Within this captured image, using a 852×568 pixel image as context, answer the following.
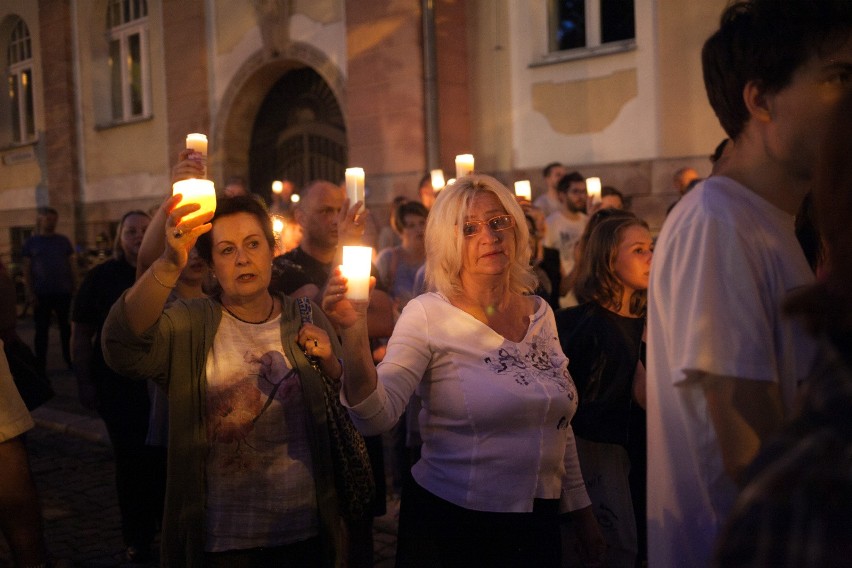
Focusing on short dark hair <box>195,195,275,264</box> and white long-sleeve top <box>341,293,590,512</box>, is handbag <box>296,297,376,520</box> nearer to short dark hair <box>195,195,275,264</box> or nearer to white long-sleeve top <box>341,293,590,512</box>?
white long-sleeve top <box>341,293,590,512</box>

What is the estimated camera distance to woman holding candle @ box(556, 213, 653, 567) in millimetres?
3375

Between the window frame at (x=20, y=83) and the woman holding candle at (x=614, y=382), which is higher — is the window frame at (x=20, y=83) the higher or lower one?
the higher one

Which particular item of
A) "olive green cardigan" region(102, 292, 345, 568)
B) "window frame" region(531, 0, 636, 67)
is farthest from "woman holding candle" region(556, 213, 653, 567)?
"window frame" region(531, 0, 636, 67)

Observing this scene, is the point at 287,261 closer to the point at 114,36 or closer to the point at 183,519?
the point at 183,519

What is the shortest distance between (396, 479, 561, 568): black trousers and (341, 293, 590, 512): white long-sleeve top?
0.04m

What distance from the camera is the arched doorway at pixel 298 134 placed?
12859 mm

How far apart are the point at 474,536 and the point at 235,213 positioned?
4.59ft

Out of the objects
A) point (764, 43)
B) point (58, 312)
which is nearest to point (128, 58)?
point (58, 312)

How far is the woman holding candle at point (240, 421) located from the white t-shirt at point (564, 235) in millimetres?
5070

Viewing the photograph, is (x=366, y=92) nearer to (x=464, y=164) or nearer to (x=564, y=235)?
(x=564, y=235)

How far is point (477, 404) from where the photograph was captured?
2.58 metres

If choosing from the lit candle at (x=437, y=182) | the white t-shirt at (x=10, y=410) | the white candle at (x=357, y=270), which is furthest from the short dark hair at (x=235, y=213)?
the lit candle at (x=437, y=182)

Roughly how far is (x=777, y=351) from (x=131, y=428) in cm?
401

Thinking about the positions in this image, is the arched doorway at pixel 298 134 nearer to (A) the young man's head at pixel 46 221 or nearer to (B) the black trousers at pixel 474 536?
(A) the young man's head at pixel 46 221
